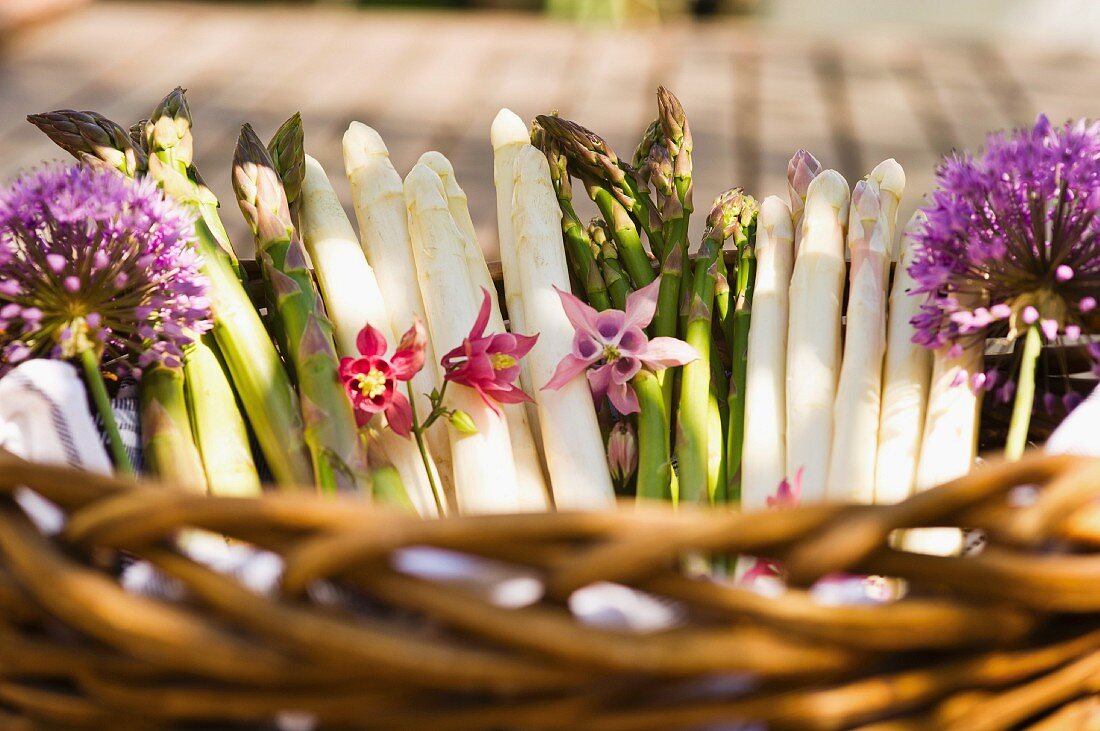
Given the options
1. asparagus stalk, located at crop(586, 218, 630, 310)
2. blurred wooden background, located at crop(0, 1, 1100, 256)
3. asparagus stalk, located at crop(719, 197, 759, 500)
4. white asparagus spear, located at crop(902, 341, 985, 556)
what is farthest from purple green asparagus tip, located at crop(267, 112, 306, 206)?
blurred wooden background, located at crop(0, 1, 1100, 256)

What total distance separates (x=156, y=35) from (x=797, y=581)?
2.90m

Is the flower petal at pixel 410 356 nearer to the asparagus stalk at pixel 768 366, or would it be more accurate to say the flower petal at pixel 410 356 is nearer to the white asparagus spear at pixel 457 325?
the white asparagus spear at pixel 457 325

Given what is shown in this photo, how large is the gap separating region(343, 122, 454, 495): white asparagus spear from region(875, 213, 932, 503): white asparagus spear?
275mm

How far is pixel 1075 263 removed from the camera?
0.57 metres

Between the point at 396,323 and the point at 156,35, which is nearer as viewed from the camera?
the point at 396,323

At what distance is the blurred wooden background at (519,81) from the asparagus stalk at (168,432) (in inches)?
45.4

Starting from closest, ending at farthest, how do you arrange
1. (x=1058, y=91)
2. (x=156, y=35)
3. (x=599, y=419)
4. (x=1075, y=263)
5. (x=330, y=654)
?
(x=330, y=654) → (x=1075, y=263) → (x=599, y=419) → (x=1058, y=91) → (x=156, y=35)

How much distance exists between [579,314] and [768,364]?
12 centimetres

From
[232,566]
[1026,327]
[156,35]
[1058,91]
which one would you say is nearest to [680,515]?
[232,566]

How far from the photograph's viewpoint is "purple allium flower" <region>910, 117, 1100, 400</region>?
57 centimetres

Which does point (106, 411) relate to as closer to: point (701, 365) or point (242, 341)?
point (242, 341)

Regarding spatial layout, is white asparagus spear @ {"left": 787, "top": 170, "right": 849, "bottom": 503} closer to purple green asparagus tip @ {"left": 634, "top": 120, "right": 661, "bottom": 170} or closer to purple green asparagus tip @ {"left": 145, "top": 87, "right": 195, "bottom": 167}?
purple green asparagus tip @ {"left": 634, "top": 120, "right": 661, "bottom": 170}

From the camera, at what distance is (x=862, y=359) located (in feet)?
2.14

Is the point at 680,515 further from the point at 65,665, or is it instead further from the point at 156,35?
the point at 156,35
